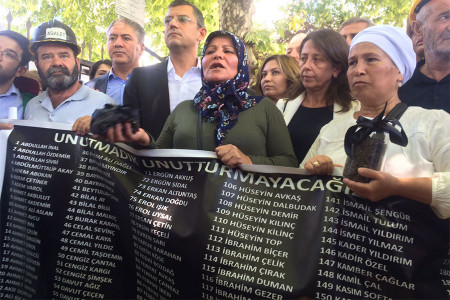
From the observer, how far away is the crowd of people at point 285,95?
1.96 meters

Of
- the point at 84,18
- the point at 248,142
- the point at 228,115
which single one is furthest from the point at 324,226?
the point at 84,18

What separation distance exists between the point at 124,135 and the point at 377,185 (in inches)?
54.1

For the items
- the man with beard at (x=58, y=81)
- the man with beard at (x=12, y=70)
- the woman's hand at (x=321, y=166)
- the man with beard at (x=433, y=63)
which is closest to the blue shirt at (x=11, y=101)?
the man with beard at (x=12, y=70)

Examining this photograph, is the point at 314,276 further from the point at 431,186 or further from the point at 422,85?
the point at 422,85

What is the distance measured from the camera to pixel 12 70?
3707mm

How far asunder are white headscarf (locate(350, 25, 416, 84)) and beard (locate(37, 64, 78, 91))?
2430 mm

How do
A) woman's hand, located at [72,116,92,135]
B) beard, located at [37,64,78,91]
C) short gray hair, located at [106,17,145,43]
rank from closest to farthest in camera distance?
woman's hand, located at [72,116,92,135], beard, located at [37,64,78,91], short gray hair, located at [106,17,145,43]

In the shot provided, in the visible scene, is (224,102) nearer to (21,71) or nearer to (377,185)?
(377,185)

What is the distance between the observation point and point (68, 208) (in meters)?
2.37

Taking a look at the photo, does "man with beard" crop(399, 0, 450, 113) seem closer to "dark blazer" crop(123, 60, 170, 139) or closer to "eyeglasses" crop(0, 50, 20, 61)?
"dark blazer" crop(123, 60, 170, 139)

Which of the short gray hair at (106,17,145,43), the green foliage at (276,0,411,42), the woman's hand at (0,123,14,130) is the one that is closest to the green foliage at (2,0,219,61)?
the green foliage at (276,0,411,42)

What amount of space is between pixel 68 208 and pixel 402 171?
6.19 ft

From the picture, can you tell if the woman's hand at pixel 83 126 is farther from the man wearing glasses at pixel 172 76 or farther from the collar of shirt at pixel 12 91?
the collar of shirt at pixel 12 91

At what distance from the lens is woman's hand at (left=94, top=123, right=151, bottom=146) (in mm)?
2180
